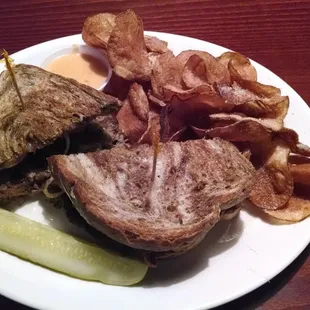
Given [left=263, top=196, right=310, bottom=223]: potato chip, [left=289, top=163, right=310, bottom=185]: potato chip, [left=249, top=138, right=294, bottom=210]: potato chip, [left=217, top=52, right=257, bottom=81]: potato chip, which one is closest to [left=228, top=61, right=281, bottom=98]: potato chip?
[left=217, top=52, right=257, bottom=81]: potato chip

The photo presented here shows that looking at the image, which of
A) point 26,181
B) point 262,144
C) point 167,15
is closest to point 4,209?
point 26,181

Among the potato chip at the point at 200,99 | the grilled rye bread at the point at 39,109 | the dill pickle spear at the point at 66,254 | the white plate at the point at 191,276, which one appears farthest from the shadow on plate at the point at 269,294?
the grilled rye bread at the point at 39,109

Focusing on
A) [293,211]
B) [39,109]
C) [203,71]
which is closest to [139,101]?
[203,71]

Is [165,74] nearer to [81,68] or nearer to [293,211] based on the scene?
[81,68]

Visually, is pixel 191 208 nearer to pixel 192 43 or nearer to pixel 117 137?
pixel 117 137

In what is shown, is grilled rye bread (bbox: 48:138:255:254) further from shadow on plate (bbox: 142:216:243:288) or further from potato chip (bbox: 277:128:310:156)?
potato chip (bbox: 277:128:310:156)

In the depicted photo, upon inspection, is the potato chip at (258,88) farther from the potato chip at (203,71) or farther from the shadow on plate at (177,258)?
the shadow on plate at (177,258)
